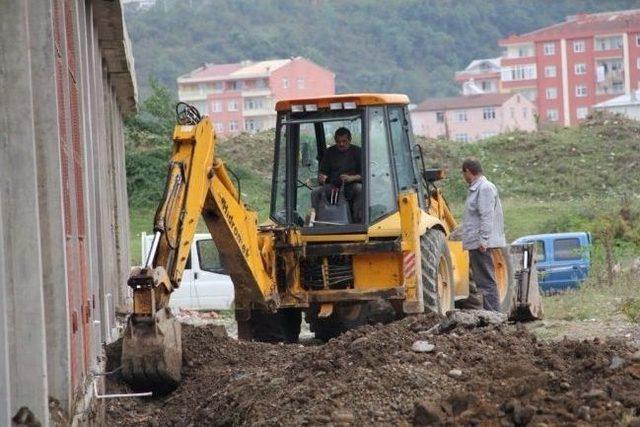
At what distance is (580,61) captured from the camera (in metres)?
148

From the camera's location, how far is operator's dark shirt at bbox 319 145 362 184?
16781mm

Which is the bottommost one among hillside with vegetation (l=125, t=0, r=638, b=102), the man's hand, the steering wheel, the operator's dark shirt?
the steering wheel

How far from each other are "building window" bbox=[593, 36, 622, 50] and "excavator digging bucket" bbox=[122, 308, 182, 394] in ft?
446

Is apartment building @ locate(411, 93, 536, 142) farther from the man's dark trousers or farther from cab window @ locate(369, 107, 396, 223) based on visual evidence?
cab window @ locate(369, 107, 396, 223)

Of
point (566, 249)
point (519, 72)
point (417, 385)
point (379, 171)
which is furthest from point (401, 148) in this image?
point (519, 72)

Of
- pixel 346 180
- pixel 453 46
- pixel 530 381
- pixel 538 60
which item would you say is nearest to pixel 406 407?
pixel 530 381

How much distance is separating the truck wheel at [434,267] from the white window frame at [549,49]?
423 feet

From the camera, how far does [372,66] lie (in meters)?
157

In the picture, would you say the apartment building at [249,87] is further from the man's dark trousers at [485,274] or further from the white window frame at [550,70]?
the man's dark trousers at [485,274]

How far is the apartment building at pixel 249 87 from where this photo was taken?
137250 millimetres

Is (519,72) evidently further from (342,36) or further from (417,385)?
(417,385)

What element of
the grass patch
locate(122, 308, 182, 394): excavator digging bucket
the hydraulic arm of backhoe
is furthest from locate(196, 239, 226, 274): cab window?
locate(122, 308, 182, 394): excavator digging bucket

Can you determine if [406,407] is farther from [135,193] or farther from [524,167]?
[524,167]

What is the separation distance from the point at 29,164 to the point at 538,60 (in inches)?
5533
